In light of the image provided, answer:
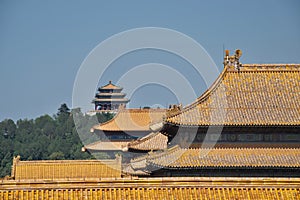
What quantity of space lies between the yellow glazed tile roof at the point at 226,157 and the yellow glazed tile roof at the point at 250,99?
1256 mm

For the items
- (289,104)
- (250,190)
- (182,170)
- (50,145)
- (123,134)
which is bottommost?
(250,190)

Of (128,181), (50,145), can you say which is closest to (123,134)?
(50,145)

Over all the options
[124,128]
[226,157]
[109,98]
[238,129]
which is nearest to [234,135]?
[238,129]

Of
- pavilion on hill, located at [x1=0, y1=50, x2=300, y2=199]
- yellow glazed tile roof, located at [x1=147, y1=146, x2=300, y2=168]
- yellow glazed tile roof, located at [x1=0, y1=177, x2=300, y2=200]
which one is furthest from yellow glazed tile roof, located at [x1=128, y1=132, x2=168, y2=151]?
yellow glazed tile roof, located at [x1=0, y1=177, x2=300, y2=200]

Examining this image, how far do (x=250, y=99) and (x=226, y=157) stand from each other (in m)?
3.40

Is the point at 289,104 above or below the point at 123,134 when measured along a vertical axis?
below

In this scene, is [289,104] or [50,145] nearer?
[289,104]

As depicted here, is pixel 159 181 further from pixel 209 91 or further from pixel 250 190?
pixel 209 91

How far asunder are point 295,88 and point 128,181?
17.4 metres

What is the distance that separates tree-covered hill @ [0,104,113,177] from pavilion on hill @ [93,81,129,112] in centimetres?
627

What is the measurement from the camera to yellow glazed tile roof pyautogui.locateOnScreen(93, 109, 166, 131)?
7871cm

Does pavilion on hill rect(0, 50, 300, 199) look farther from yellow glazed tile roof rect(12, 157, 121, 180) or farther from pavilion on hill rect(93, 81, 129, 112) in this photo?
pavilion on hill rect(93, 81, 129, 112)

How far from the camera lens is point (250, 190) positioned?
69.1ft

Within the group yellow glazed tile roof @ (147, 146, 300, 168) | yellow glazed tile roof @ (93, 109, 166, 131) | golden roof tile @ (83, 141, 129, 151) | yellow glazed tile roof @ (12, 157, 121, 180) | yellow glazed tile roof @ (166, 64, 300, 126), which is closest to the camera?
yellow glazed tile roof @ (147, 146, 300, 168)
